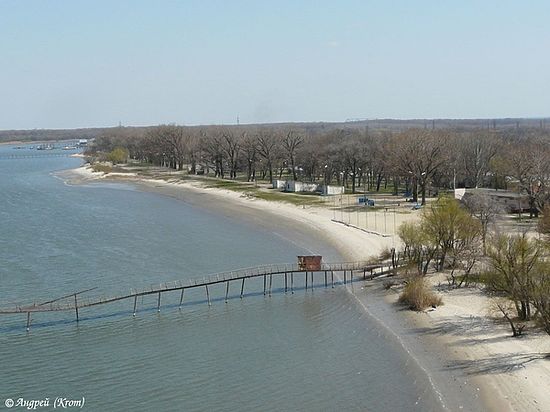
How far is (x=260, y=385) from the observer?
27641 mm

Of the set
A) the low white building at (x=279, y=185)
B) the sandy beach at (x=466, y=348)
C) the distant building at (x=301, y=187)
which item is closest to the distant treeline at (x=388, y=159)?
the distant building at (x=301, y=187)

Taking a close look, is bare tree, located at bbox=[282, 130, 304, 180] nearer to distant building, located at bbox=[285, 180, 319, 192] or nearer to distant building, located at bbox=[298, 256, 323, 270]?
distant building, located at bbox=[285, 180, 319, 192]

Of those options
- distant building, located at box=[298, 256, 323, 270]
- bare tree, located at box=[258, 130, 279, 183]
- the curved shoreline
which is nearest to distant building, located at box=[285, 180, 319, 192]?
the curved shoreline

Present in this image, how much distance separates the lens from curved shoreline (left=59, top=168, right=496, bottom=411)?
26297mm

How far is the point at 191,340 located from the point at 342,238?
79.8 ft

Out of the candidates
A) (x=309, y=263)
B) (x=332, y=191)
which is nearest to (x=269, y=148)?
(x=332, y=191)

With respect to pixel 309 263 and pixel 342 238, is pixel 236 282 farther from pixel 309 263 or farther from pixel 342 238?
pixel 342 238

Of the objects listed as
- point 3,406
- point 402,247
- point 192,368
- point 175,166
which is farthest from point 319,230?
point 175,166

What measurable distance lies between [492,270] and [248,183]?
222 feet

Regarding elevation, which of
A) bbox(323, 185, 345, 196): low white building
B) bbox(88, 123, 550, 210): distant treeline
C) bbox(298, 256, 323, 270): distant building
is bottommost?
bbox(298, 256, 323, 270): distant building

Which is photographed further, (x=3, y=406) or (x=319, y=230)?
(x=319, y=230)

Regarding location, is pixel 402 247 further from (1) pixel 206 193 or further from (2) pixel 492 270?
(1) pixel 206 193

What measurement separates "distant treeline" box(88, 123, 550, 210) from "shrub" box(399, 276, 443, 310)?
87.2ft

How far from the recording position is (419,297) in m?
36.2
